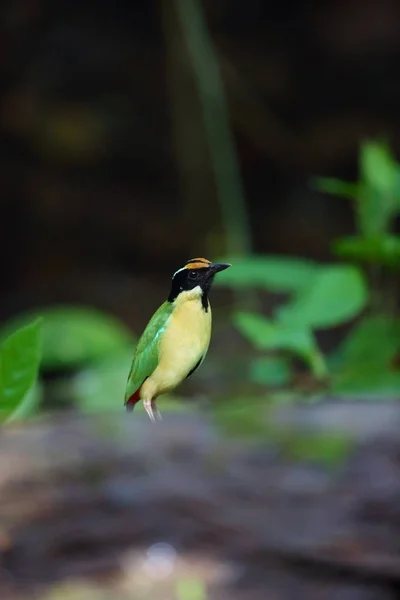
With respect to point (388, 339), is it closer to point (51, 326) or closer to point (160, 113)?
point (51, 326)

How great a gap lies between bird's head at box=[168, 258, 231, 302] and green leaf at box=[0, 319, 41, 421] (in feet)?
0.29

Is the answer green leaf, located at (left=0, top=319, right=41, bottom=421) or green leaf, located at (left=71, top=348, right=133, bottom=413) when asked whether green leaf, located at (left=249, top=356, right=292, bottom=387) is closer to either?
green leaf, located at (left=71, top=348, right=133, bottom=413)

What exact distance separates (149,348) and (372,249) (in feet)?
2.49

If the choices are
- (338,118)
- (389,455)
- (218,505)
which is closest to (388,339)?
(389,455)

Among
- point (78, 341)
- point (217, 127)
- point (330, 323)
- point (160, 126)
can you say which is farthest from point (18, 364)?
point (160, 126)

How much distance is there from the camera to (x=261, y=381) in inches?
42.6

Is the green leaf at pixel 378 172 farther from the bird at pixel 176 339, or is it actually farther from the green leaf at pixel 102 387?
the bird at pixel 176 339

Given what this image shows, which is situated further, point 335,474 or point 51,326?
point 51,326

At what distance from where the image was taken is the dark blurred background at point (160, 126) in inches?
135

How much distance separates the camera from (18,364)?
1.67 feet

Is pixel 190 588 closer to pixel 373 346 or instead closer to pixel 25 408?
pixel 25 408

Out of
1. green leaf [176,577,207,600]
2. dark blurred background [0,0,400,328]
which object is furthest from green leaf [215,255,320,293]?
dark blurred background [0,0,400,328]

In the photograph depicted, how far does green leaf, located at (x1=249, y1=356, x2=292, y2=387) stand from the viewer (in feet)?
3.51

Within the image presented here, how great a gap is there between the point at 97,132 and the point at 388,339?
2622mm
